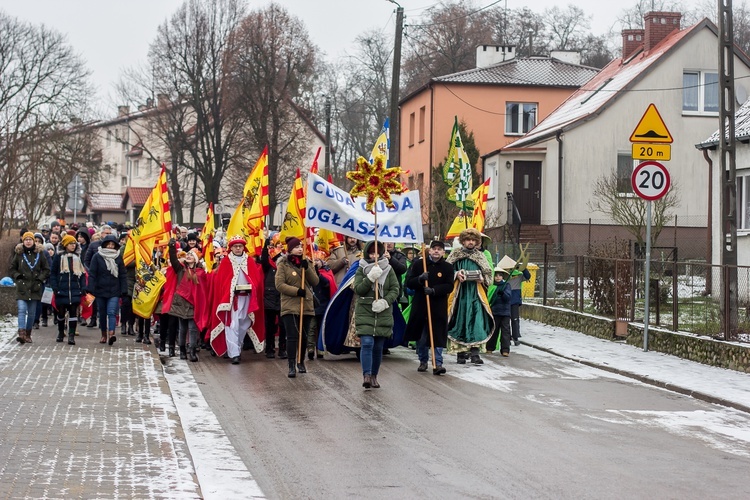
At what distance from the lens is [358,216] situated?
15.2 metres

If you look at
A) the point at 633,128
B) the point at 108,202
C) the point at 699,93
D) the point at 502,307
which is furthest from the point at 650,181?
the point at 108,202

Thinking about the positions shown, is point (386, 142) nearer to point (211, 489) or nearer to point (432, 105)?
point (211, 489)

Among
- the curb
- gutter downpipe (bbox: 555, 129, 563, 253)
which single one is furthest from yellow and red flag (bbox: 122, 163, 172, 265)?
gutter downpipe (bbox: 555, 129, 563, 253)

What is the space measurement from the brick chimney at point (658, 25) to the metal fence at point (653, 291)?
19.0 m

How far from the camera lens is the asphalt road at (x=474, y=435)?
7.81 meters

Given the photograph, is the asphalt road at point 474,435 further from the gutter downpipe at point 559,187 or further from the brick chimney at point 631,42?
the brick chimney at point 631,42

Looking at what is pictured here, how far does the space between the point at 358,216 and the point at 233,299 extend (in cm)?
226

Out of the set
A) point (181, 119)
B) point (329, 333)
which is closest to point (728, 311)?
point (329, 333)

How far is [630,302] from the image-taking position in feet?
62.5

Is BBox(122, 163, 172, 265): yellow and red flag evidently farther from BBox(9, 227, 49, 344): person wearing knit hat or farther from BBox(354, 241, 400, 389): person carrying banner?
BBox(354, 241, 400, 389): person carrying banner

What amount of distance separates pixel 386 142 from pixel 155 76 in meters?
37.8

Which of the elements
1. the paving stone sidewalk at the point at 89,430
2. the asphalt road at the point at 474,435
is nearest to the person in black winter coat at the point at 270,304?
the asphalt road at the point at 474,435

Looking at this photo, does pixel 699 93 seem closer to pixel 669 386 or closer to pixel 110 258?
pixel 110 258

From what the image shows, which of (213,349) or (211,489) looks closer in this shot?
(211,489)
